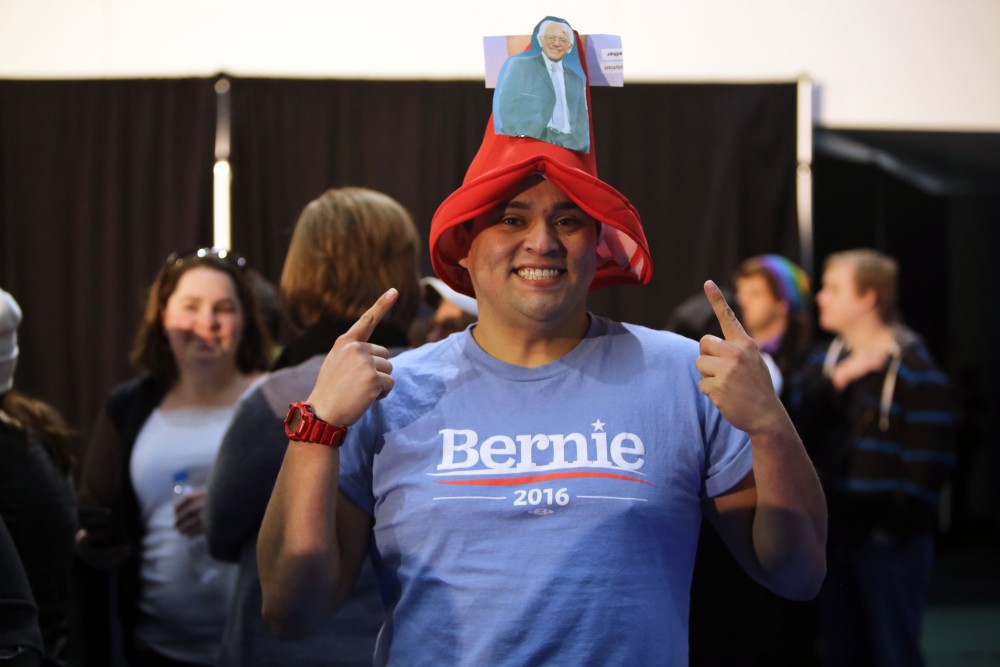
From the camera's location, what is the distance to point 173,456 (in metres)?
2.60

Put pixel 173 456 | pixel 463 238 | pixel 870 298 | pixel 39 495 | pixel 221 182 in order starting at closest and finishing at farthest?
pixel 463 238
pixel 39 495
pixel 173 456
pixel 870 298
pixel 221 182

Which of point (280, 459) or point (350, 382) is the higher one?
point (350, 382)

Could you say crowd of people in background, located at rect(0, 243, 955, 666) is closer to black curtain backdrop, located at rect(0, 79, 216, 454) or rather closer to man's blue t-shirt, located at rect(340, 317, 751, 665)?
man's blue t-shirt, located at rect(340, 317, 751, 665)

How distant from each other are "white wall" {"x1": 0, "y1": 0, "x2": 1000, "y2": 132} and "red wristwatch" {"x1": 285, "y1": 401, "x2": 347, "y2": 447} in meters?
2.92

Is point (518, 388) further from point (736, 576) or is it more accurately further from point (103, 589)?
point (103, 589)

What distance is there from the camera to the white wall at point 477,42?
423 centimetres

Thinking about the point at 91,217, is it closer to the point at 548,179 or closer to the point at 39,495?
the point at 39,495

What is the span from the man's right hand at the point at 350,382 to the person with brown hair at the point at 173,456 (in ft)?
3.74

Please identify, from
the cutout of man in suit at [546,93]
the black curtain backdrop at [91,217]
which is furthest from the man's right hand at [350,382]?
the black curtain backdrop at [91,217]

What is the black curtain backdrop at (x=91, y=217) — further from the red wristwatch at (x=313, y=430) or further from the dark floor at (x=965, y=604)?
the dark floor at (x=965, y=604)

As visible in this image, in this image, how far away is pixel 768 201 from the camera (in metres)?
4.47

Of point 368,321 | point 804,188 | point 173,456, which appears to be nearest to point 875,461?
point 804,188

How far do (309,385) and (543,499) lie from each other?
619mm

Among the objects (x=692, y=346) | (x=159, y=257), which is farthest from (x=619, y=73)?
(x=159, y=257)
